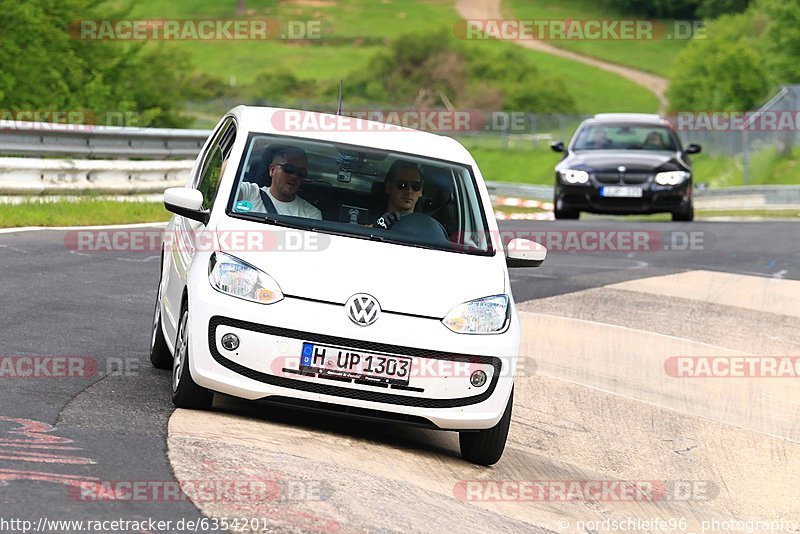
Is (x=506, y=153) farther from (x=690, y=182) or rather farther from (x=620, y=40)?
(x=620, y=40)

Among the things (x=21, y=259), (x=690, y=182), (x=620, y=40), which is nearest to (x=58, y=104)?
(x=690, y=182)

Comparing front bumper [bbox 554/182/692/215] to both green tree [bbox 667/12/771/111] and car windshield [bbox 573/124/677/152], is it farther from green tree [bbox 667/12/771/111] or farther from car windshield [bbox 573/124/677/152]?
green tree [bbox 667/12/771/111]

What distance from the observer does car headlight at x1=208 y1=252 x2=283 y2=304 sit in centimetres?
704

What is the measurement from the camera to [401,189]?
8.16m

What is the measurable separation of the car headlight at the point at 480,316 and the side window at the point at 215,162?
1576 millimetres

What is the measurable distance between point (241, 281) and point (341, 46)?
391 feet

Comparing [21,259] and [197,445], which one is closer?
[197,445]

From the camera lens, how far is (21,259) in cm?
1286

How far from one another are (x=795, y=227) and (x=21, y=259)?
12955 mm

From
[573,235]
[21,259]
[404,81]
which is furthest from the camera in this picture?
[404,81]

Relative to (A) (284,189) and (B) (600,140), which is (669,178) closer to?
(B) (600,140)

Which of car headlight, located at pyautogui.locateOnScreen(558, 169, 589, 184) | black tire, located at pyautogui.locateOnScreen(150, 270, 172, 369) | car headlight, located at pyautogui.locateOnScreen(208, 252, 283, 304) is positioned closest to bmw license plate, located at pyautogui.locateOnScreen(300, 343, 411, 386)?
car headlight, located at pyautogui.locateOnScreen(208, 252, 283, 304)

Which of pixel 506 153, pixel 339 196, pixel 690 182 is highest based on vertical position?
pixel 339 196

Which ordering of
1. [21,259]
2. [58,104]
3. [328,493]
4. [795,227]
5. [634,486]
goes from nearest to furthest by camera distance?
1. [328,493]
2. [634,486]
3. [21,259]
4. [795,227]
5. [58,104]
